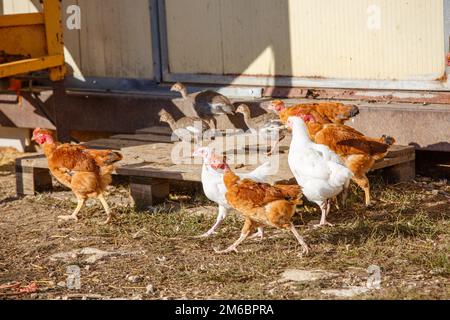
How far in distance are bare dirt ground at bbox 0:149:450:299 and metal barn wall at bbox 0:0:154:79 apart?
225 centimetres

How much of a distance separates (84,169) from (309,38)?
2792 millimetres

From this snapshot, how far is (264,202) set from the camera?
672cm

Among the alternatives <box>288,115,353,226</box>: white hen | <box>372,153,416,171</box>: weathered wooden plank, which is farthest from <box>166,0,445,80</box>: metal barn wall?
<box>288,115,353,226</box>: white hen

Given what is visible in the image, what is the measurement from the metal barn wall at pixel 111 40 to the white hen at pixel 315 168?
134 inches

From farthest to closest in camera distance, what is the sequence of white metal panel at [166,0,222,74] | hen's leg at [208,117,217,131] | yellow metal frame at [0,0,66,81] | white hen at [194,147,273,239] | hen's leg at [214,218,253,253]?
1. white metal panel at [166,0,222,74]
2. yellow metal frame at [0,0,66,81]
3. hen's leg at [208,117,217,131]
4. white hen at [194,147,273,239]
5. hen's leg at [214,218,253,253]

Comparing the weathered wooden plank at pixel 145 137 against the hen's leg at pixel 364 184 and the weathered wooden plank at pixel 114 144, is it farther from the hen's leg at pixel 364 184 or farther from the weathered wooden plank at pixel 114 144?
the hen's leg at pixel 364 184

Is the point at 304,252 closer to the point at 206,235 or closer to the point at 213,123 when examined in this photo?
the point at 206,235

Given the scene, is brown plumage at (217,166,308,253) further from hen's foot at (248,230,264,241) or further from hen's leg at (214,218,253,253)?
hen's foot at (248,230,264,241)

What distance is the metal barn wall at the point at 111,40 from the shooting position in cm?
1043

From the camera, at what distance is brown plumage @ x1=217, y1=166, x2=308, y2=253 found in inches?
265

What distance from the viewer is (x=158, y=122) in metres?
10.1

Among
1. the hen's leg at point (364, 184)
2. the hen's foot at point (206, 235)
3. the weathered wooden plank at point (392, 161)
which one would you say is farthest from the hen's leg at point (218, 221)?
the weathered wooden plank at point (392, 161)

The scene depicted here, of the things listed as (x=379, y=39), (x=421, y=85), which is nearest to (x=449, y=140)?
(x=421, y=85)

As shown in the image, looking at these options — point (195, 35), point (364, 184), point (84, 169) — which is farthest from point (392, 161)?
point (195, 35)
